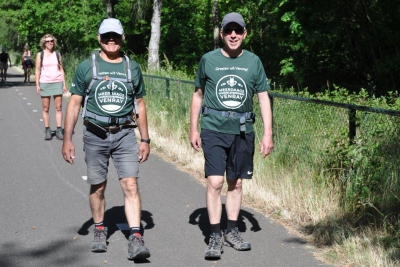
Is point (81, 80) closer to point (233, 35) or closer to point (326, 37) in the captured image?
point (233, 35)

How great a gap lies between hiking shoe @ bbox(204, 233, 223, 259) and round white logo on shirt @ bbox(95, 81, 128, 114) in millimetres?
1367

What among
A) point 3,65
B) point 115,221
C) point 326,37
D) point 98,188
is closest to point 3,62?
point 3,65

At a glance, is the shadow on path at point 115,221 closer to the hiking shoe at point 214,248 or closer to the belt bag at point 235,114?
the hiking shoe at point 214,248

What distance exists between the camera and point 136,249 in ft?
19.6

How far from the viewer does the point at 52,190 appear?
910cm

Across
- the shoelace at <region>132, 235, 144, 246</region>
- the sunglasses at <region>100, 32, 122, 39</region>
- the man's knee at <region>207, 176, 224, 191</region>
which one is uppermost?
the sunglasses at <region>100, 32, 122, 39</region>

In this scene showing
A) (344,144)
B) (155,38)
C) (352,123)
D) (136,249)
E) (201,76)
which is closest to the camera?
(136,249)

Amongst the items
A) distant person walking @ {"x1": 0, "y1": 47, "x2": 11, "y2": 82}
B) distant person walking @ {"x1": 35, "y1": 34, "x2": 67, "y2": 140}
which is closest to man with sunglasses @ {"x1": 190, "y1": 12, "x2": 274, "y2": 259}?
distant person walking @ {"x1": 35, "y1": 34, "x2": 67, "y2": 140}

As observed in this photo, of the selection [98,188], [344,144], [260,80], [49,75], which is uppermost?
[260,80]

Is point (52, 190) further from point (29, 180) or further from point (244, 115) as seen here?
point (244, 115)

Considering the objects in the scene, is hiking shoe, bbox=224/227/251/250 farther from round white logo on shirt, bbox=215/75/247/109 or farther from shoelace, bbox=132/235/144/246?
round white logo on shirt, bbox=215/75/247/109

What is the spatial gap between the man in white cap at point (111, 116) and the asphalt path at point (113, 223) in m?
0.34

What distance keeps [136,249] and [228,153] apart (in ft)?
3.79

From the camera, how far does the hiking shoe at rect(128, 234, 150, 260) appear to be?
5961mm
